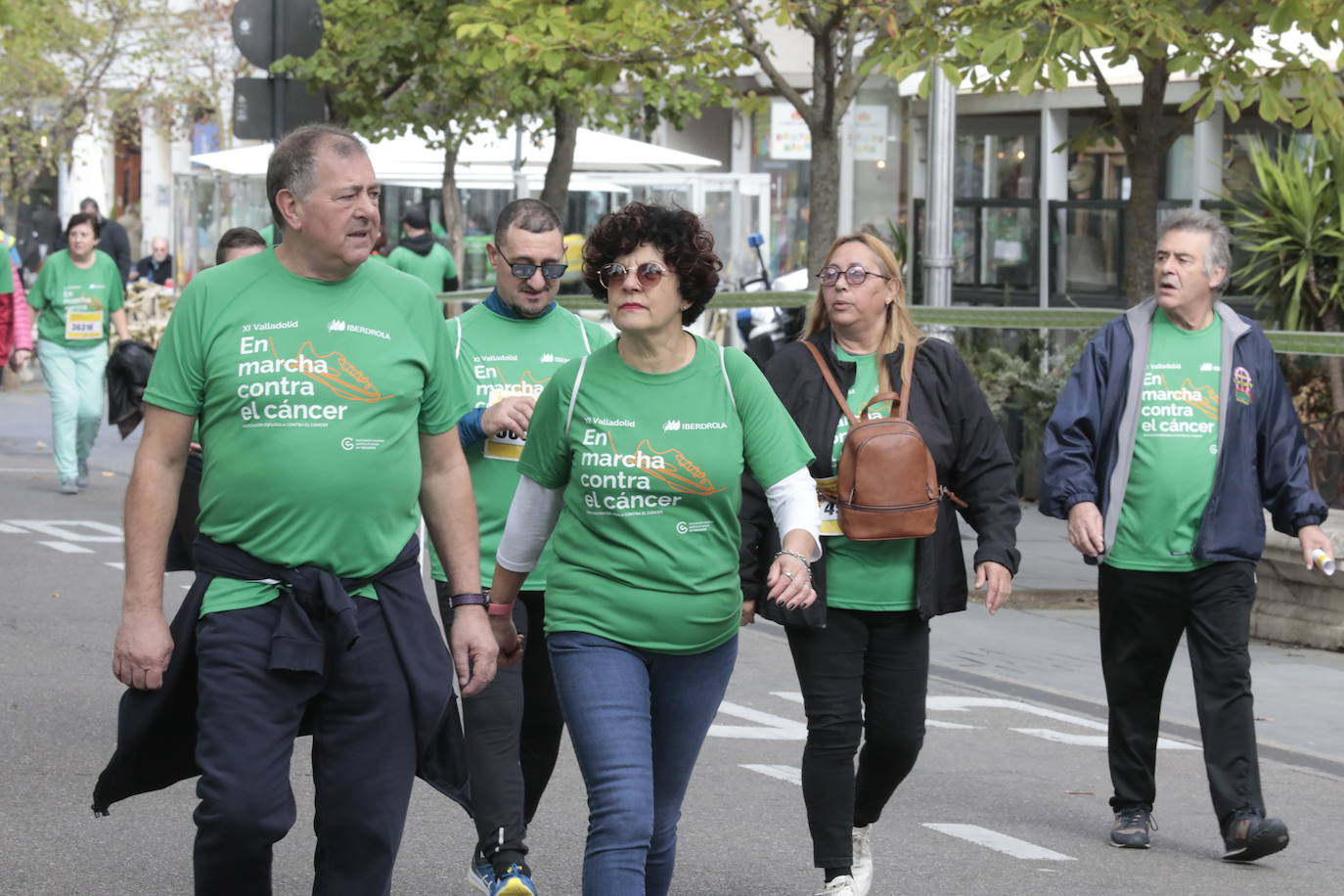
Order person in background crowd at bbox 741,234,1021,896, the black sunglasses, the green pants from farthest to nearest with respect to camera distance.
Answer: the green pants
the black sunglasses
person in background crowd at bbox 741,234,1021,896

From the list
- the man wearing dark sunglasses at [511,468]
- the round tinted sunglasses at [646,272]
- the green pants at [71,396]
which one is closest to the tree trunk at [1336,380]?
the man wearing dark sunglasses at [511,468]

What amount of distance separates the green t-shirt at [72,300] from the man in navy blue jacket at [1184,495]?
10123 millimetres

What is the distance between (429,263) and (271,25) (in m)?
4.91

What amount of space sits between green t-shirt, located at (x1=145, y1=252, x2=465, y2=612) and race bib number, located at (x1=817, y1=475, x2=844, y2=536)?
1.58 m

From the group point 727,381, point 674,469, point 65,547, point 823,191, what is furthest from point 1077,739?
point 65,547

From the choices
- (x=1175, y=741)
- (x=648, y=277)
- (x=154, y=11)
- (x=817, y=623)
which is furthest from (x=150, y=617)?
(x=154, y=11)

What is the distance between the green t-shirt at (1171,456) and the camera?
6.50m

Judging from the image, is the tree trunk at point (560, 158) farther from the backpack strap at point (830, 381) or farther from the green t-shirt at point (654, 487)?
the green t-shirt at point (654, 487)

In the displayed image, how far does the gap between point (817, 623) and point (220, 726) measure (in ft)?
5.76

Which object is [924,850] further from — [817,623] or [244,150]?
[244,150]

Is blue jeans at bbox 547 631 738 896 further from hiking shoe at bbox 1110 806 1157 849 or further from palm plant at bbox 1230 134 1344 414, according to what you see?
palm plant at bbox 1230 134 1344 414

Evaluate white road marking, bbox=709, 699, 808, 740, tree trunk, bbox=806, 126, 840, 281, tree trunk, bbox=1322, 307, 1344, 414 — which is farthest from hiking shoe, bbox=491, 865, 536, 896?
tree trunk, bbox=806, 126, 840, 281

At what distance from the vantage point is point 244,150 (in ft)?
84.9

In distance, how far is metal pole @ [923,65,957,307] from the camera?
48.9 ft
